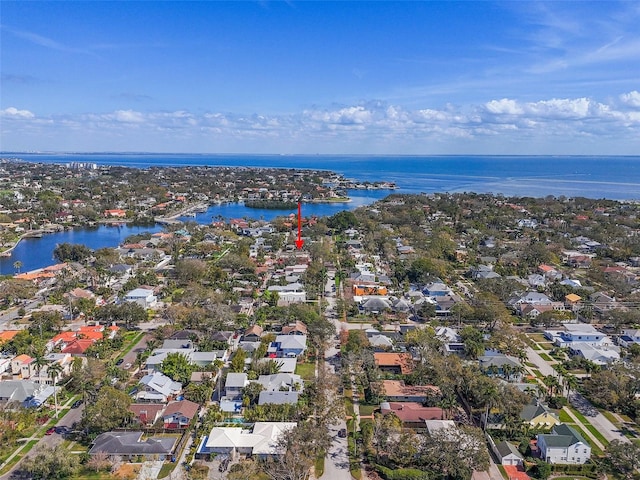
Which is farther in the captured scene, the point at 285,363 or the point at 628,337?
the point at 628,337

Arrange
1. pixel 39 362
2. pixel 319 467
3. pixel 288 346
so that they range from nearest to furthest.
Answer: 1. pixel 319 467
2. pixel 39 362
3. pixel 288 346

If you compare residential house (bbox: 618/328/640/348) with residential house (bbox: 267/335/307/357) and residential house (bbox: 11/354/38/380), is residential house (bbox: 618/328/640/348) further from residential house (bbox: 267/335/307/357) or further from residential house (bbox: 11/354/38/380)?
residential house (bbox: 11/354/38/380)

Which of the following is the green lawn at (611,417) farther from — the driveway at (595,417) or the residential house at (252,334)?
the residential house at (252,334)

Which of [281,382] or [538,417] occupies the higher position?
[281,382]

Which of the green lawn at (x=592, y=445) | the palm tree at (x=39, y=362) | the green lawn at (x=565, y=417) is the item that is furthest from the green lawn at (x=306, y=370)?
the palm tree at (x=39, y=362)

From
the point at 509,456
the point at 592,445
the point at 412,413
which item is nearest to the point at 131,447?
the point at 412,413

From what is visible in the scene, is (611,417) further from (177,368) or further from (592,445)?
(177,368)

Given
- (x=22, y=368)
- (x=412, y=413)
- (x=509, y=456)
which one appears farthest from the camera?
(x=22, y=368)

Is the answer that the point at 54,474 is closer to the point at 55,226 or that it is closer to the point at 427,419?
the point at 427,419
